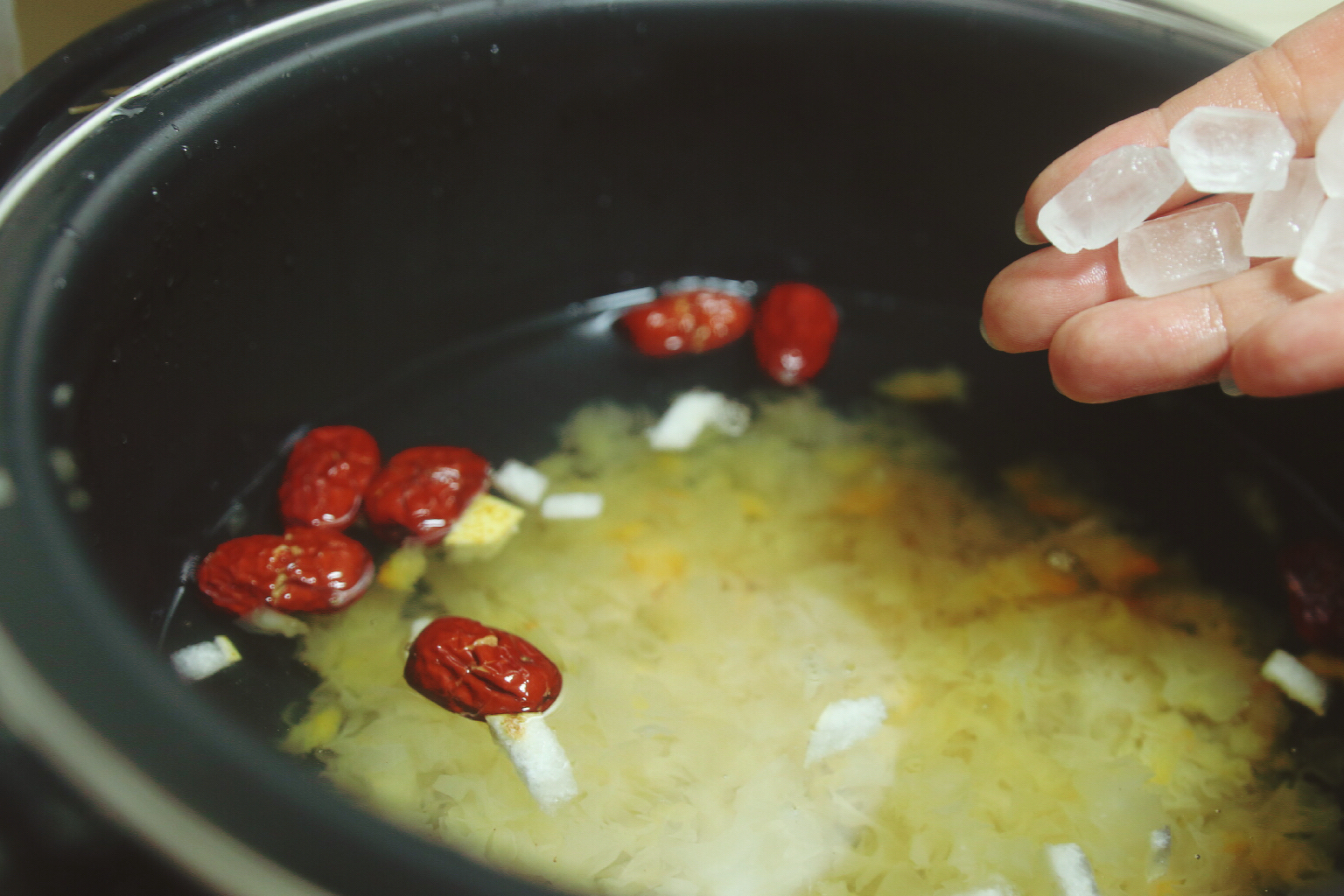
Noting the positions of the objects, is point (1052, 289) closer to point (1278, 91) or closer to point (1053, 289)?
point (1053, 289)

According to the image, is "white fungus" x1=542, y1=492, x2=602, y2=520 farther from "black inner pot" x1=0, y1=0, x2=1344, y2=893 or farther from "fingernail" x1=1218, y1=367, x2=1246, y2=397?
"fingernail" x1=1218, y1=367, x2=1246, y2=397

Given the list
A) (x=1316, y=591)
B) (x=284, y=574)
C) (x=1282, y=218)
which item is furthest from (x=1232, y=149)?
(x=284, y=574)

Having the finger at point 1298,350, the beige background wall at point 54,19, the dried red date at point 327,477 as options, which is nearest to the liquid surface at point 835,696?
the dried red date at point 327,477

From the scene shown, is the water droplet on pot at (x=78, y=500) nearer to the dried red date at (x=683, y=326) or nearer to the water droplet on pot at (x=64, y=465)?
the water droplet on pot at (x=64, y=465)

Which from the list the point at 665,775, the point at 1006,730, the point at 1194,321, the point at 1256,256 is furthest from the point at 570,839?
the point at 1256,256

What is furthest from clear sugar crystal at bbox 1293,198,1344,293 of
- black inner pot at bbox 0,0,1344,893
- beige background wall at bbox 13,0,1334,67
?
beige background wall at bbox 13,0,1334,67

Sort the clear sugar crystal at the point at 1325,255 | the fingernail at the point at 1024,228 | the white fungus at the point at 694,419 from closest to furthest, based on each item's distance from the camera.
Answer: the clear sugar crystal at the point at 1325,255 < the fingernail at the point at 1024,228 < the white fungus at the point at 694,419

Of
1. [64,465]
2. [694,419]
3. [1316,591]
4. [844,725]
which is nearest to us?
[64,465]
